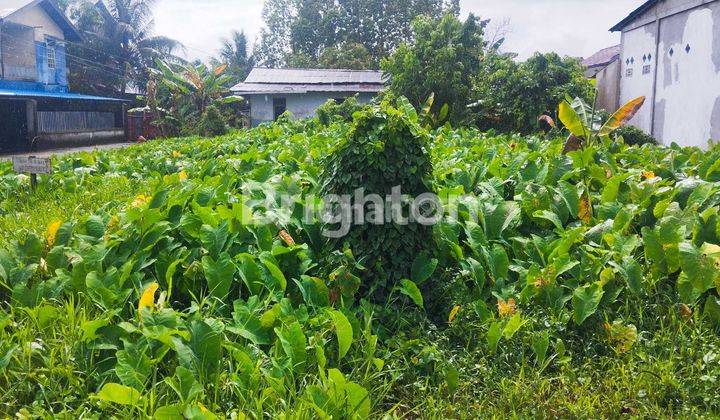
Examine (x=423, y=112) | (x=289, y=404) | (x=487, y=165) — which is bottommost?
(x=289, y=404)

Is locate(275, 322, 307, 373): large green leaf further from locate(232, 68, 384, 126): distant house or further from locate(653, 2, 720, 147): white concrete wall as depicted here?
locate(232, 68, 384, 126): distant house

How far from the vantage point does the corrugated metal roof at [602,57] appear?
1124 inches

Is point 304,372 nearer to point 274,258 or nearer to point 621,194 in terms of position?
point 274,258

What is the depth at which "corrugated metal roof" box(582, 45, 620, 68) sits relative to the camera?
93.7 ft

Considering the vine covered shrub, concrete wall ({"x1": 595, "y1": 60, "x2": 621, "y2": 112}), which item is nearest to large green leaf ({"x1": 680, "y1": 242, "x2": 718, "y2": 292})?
the vine covered shrub

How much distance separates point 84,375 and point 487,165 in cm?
385

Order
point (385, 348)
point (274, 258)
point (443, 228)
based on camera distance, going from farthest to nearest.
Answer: point (443, 228), point (274, 258), point (385, 348)

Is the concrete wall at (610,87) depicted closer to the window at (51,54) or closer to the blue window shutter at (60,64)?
the window at (51,54)

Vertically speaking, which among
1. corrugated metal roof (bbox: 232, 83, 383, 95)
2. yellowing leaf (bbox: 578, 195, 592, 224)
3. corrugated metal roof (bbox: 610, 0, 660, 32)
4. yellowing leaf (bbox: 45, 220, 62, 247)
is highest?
corrugated metal roof (bbox: 610, 0, 660, 32)

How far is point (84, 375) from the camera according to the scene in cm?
279

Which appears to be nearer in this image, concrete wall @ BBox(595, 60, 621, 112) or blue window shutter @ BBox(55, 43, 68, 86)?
concrete wall @ BBox(595, 60, 621, 112)

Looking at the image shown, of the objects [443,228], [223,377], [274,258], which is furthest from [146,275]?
[443,228]

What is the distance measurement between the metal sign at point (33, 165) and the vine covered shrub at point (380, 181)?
3.60 m

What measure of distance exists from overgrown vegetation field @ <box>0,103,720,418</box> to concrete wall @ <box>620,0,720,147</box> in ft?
28.4
